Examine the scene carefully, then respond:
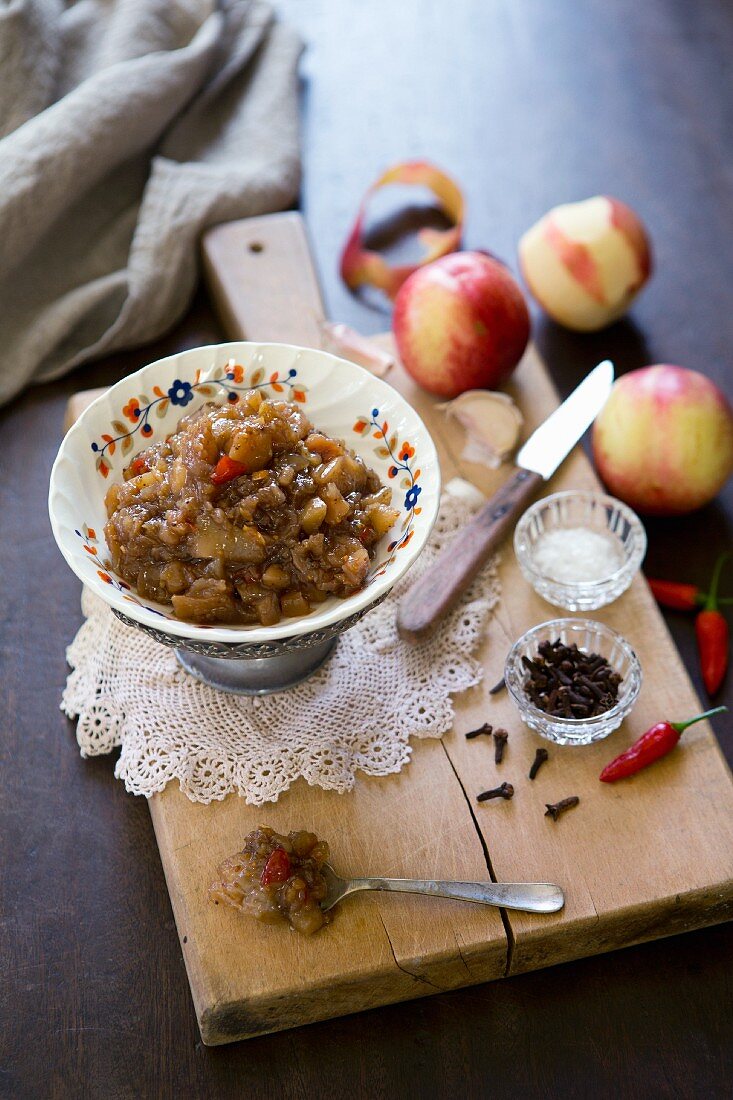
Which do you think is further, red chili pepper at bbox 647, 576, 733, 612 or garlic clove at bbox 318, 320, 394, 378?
garlic clove at bbox 318, 320, 394, 378

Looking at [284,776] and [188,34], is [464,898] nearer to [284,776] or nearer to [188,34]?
[284,776]

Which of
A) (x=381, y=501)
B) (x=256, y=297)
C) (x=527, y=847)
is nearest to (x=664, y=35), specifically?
(x=256, y=297)

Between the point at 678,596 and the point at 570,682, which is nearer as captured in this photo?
the point at 570,682

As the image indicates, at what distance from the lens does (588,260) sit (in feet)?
11.3

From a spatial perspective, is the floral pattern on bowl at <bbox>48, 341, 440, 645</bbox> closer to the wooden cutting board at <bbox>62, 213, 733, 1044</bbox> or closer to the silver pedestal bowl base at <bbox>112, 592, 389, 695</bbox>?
the silver pedestal bowl base at <bbox>112, 592, 389, 695</bbox>

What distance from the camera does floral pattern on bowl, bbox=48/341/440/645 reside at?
213 centimetres

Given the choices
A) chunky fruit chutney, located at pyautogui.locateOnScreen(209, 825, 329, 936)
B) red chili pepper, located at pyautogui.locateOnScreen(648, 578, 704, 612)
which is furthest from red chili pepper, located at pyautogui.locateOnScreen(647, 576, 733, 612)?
chunky fruit chutney, located at pyautogui.locateOnScreen(209, 825, 329, 936)

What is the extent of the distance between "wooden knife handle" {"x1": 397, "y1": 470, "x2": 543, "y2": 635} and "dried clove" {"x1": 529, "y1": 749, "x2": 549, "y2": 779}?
16.3 inches

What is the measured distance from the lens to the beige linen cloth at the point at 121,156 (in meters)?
3.44

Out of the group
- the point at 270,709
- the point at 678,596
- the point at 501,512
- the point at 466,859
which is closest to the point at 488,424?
the point at 501,512

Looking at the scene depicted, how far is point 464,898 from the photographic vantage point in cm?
218

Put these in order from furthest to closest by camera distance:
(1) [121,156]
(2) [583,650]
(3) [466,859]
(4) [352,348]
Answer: (1) [121,156]
(4) [352,348]
(2) [583,650]
(3) [466,859]

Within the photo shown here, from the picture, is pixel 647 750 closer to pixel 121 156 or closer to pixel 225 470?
pixel 225 470

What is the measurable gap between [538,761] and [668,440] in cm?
105
